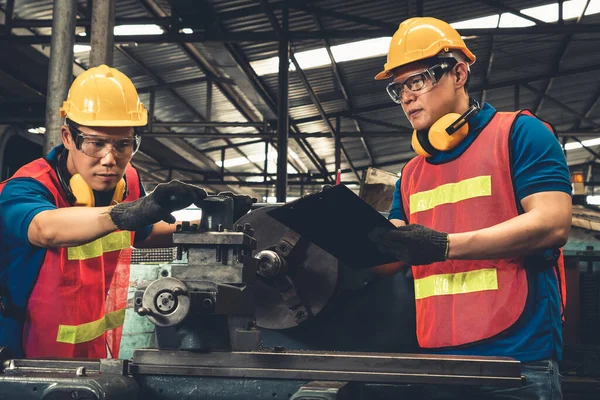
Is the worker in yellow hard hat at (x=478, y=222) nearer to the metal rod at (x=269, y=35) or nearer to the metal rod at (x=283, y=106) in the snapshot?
the metal rod at (x=269, y=35)

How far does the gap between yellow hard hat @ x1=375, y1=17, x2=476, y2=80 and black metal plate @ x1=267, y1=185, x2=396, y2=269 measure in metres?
0.50

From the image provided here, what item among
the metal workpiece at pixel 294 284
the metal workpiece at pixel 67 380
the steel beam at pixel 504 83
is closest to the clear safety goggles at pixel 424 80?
the metal workpiece at pixel 294 284

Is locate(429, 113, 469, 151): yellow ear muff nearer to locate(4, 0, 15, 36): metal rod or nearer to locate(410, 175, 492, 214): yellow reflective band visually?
locate(410, 175, 492, 214): yellow reflective band

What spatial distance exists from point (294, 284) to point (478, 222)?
27.1 inches

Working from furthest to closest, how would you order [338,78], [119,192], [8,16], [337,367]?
[338,78] → [8,16] → [119,192] → [337,367]

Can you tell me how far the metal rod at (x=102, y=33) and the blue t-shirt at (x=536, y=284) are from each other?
3.24 m

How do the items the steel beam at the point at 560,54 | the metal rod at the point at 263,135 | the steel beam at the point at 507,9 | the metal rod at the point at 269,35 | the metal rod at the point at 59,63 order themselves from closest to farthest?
the metal rod at the point at 59,63 < the metal rod at the point at 269,35 < the steel beam at the point at 507,9 < the steel beam at the point at 560,54 < the metal rod at the point at 263,135

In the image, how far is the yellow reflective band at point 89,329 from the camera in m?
2.00

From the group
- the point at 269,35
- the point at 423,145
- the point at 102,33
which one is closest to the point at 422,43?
the point at 423,145

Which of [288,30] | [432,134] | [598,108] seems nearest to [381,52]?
[288,30]

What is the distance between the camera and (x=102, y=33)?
445 cm

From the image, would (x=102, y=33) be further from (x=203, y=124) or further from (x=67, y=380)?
(x=203, y=124)

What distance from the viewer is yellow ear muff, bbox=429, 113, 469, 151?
1840mm

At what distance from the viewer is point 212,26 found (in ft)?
21.9
